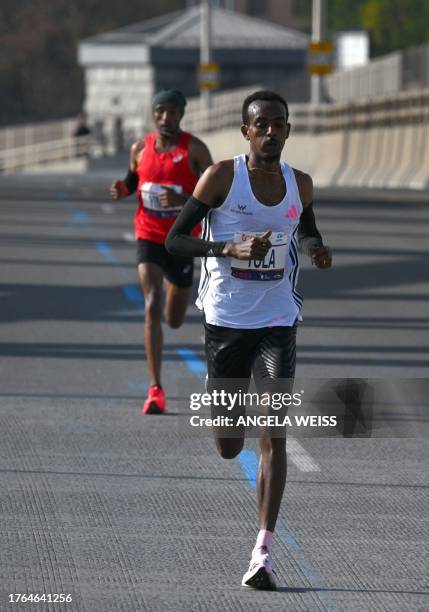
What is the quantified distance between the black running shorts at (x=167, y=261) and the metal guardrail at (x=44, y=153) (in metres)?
59.3

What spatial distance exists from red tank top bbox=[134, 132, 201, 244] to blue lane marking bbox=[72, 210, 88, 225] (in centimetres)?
1855

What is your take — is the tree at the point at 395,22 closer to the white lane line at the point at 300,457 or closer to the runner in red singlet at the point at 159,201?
the runner in red singlet at the point at 159,201

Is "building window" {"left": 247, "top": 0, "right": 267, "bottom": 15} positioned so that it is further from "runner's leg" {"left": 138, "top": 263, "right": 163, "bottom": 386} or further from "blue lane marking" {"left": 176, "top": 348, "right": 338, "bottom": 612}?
"blue lane marking" {"left": 176, "top": 348, "right": 338, "bottom": 612}

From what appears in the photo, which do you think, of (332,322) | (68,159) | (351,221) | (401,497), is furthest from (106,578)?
(68,159)

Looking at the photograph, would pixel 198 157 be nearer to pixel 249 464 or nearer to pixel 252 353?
pixel 249 464

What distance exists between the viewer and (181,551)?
24.2 ft

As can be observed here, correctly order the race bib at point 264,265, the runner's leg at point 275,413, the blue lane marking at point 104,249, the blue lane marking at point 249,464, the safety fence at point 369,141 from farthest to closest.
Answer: the safety fence at point 369,141
the blue lane marking at point 104,249
the blue lane marking at point 249,464
the race bib at point 264,265
the runner's leg at point 275,413

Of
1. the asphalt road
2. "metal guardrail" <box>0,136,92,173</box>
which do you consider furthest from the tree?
the asphalt road

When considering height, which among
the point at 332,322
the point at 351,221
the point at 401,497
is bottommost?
the point at 351,221

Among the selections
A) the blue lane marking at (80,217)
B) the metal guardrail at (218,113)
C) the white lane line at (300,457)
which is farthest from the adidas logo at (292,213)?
the metal guardrail at (218,113)

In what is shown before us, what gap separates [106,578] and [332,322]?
9.09m

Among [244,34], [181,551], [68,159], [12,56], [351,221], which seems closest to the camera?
[181,551]

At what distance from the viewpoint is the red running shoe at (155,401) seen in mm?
10805

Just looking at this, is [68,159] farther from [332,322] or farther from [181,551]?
[181,551]
